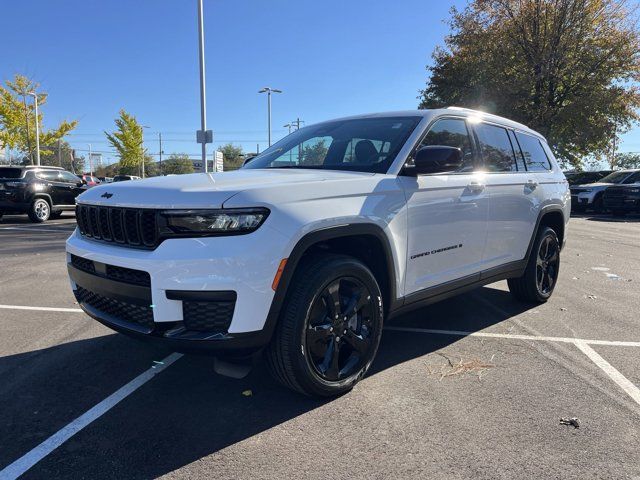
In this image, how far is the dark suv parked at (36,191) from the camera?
531 inches

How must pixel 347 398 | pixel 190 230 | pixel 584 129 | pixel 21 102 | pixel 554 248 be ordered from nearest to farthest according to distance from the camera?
pixel 190 230 → pixel 347 398 → pixel 554 248 → pixel 584 129 → pixel 21 102

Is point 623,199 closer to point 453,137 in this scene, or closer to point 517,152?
point 517,152

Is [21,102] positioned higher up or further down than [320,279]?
higher up

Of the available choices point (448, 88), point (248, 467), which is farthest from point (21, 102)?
point (248, 467)

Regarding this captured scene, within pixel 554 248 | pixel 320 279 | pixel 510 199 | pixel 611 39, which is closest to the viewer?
pixel 320 279

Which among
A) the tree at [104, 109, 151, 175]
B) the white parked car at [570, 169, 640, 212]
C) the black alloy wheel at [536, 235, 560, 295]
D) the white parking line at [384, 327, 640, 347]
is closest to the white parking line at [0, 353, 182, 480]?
the white parking line at [384, 327, 640, 347]

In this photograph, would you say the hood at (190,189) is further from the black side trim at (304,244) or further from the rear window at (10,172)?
the rear window at (10,172)

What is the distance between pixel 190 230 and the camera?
2500mm

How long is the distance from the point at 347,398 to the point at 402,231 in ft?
3.68

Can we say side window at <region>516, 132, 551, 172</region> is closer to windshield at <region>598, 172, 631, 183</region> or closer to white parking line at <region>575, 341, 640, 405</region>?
white parking line at <region>575, 341, 640, 405</region>

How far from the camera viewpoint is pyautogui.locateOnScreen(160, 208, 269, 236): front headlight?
2467 mm

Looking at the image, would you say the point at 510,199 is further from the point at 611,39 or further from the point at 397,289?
the point at 611,39

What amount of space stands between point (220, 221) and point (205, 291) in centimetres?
36

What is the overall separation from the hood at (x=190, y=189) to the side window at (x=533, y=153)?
249cm
